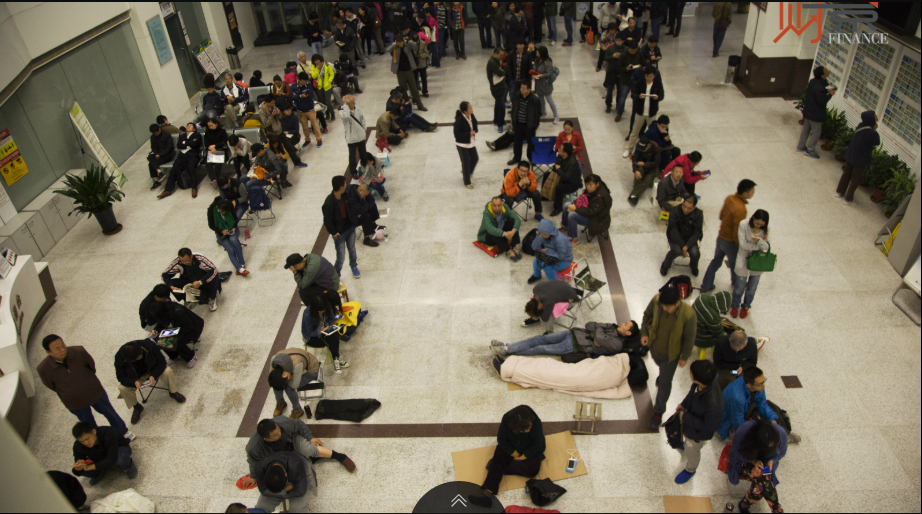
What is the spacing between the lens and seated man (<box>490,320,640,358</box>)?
6816 mm

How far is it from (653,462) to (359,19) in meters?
16.3

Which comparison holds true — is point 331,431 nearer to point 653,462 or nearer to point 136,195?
point 653,462

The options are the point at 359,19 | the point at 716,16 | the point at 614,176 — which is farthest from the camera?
the point at 359,19

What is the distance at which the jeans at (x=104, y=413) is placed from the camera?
642cm

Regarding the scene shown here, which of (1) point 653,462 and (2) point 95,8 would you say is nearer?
(1) point 653,462

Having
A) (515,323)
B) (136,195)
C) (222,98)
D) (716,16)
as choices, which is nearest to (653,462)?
(515,323)

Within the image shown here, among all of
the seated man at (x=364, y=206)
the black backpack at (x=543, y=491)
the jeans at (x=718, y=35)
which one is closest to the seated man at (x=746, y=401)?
the black backpack at (x=543, y=491)

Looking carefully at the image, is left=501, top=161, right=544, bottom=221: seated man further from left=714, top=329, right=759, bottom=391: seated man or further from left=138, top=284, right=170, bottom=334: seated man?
left=138, top=284, right=170, bottom=334: seated man

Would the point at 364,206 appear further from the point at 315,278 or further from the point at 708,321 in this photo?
the point at 708,321

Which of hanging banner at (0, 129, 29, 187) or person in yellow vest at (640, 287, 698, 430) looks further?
hanging banner at (0, 129, 29, 187)

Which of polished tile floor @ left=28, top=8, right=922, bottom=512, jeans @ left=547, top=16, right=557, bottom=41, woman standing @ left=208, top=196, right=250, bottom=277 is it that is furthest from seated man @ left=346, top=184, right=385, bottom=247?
jeans @ left=547, top=16, right=557, bottom=41

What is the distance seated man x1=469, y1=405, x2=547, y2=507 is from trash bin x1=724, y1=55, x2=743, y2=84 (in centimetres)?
1200

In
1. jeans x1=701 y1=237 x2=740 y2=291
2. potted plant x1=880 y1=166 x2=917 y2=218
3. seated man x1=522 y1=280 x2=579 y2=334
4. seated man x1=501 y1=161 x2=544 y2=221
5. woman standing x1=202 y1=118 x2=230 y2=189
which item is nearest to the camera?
seated man x1=522 y1=280 x2=579 y2=334

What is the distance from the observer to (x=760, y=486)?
17.1 feet
